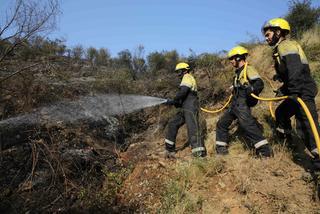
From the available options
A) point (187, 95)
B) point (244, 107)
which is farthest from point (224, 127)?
point (187, 95)

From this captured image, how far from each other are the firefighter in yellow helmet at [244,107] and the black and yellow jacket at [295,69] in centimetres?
82

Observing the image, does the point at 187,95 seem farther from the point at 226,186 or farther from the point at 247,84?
the point at 226,186

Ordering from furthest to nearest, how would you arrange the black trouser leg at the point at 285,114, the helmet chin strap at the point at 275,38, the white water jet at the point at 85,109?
the white water jet at the point at 85,109 → the black trouser leg at the point at 285,114 → the helmet chin strap at the point at 275,38

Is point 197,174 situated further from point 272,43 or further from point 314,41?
point 314,41

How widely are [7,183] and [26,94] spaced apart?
192 centimetres

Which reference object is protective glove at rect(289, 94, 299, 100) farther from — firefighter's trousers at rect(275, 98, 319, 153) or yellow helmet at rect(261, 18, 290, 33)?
yellow helmet at rect(261, 18, 290, 33)

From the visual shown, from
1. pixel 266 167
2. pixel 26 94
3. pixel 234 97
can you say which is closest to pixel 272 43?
pixel 234 97

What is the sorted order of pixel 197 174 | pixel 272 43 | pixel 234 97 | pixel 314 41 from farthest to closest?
pixel 314 41
pixel 234 97
pixel 197 174
pixel 272 43

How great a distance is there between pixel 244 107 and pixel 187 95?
1.53 meters

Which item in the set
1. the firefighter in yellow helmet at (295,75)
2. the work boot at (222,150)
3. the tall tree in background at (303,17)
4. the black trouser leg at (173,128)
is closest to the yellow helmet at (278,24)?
the firefighter in yellow helmet at (295,75)

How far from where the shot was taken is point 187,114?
23.5 ft

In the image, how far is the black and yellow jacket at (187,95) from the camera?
7.22m

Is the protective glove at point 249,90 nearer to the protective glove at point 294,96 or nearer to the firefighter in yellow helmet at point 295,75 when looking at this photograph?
the firefighter in yellow helmet at point 295,75

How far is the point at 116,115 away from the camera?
10.8m
